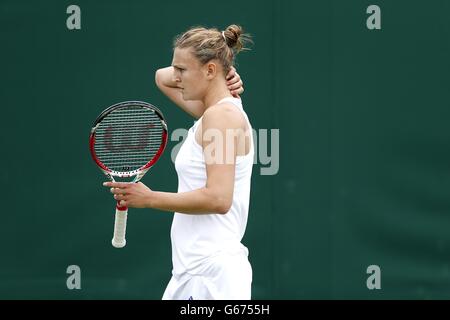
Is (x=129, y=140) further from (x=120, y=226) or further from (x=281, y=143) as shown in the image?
(x=281, y=143)

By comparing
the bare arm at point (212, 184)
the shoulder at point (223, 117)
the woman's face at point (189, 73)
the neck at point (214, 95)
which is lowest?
the bare arm at point (212, 184)

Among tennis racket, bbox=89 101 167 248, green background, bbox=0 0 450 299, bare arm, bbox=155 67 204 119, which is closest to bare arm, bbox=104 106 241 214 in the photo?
tennis racket, bbox=89 101 167 248

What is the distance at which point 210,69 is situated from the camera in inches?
126

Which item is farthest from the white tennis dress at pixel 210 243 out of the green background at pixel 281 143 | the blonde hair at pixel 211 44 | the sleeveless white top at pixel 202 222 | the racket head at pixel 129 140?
the green background at pixel 281 143

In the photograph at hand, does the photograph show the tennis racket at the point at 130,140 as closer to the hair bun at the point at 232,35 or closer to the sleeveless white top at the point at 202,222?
the sleeveless white top at the point at 202,222

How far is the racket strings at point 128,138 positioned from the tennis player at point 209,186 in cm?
27

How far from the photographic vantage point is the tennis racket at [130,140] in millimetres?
3363

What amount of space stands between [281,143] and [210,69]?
1.52 m

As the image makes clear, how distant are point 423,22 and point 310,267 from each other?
1.26 metres

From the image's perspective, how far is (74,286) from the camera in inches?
186

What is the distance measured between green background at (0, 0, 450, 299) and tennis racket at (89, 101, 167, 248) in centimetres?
124

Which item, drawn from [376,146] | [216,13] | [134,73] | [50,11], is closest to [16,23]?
[50,11]

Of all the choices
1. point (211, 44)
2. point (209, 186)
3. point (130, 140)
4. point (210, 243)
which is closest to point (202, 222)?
point (210, 243)

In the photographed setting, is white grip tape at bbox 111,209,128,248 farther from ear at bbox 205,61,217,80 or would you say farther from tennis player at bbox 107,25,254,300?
ear at bbox 205,61,217,80
